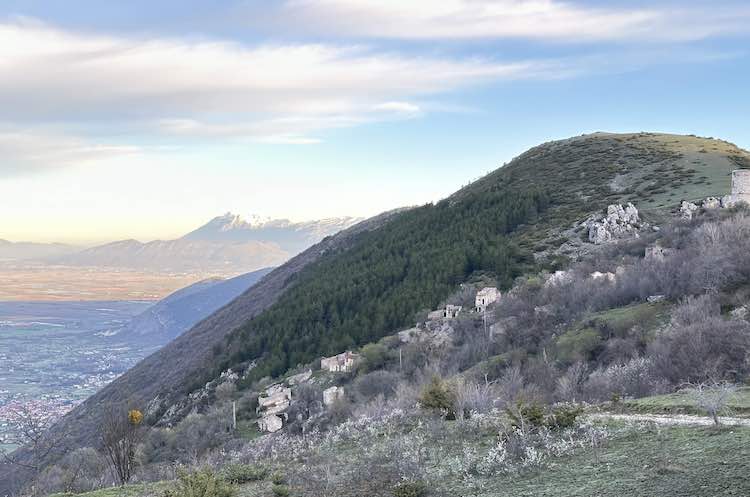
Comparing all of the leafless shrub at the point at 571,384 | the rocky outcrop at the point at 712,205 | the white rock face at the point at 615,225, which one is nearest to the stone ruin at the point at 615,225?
the white rock face at the point at 615,225

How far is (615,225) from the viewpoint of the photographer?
45.5 meters

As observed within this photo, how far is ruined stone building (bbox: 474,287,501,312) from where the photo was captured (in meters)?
39.2

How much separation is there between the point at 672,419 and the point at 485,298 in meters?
26.4

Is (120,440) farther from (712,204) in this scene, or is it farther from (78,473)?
(712,204)

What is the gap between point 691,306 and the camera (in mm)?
22203

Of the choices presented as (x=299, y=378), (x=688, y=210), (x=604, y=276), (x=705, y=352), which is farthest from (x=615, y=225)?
(x=705, y=352)

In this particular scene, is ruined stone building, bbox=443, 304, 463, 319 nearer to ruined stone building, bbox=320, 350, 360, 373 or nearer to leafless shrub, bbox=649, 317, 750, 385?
ruined stone building, bbox=320, 350, 360, 373

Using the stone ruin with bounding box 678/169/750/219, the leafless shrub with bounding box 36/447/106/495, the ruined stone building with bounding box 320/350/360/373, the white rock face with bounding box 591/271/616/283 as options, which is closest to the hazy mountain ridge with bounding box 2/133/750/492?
the ruined stone building with bounding box 320/350/360/373

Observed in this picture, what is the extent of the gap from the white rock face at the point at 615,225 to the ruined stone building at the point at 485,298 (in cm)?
994

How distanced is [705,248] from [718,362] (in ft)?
39.3

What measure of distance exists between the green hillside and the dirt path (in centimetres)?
2923

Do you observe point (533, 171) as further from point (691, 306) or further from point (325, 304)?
point (691, 306)

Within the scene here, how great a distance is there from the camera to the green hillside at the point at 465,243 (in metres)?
48.0

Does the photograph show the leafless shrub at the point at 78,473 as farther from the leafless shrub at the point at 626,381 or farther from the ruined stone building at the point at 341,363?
the leafless shrub at the point at 626,381
